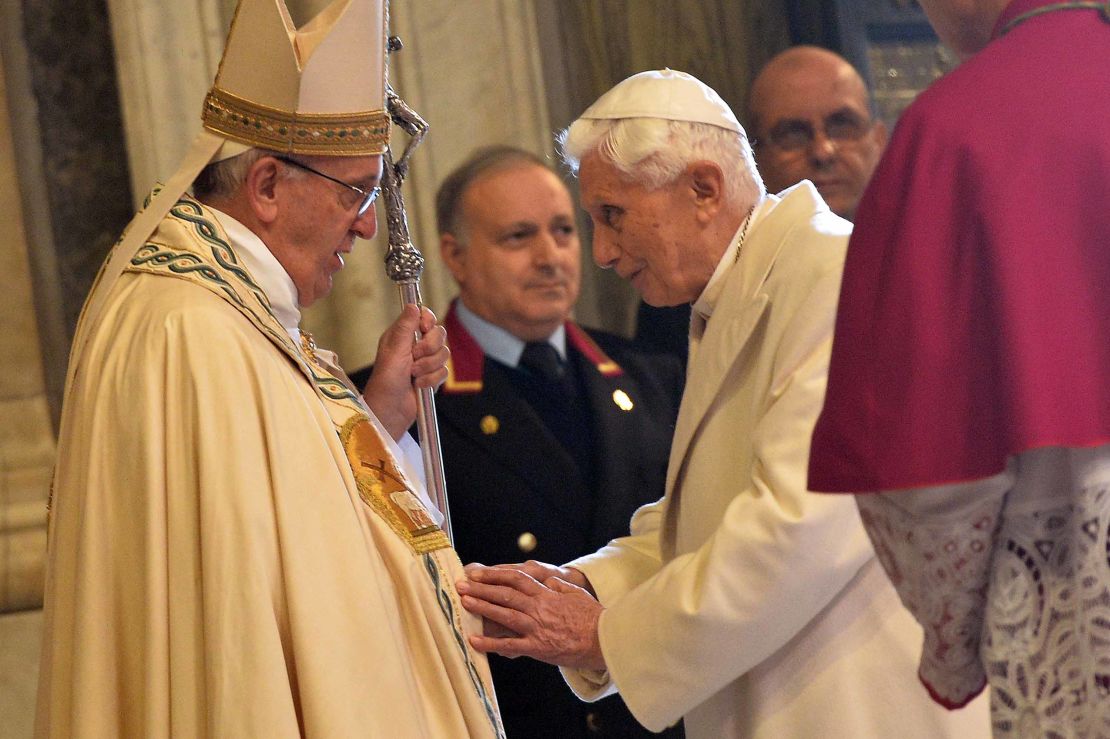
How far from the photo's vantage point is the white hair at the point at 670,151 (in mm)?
2873

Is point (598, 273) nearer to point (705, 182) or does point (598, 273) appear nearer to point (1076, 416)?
point (705, 182)

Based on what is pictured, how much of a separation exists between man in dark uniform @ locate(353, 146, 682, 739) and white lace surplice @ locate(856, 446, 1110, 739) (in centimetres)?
224

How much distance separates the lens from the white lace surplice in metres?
1.44

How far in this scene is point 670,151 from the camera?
9.43 feet

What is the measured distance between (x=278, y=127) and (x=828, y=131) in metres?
2.17

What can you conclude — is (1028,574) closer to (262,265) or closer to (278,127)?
(262,265)

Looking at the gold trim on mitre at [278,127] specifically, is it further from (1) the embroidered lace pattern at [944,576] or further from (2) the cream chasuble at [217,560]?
(1) the embroidered lace pattern at [944,576]

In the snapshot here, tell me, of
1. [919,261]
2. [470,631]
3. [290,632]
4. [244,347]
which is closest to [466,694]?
[470,631]

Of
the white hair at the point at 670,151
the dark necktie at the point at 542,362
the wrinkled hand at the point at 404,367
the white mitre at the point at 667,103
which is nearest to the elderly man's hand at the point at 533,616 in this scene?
the wrinkled hand at the point at 404,367

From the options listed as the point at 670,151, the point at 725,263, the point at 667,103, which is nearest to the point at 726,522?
the point at 725,263

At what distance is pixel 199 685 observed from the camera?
2.22 meters

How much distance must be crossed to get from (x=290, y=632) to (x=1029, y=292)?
132 centimetres

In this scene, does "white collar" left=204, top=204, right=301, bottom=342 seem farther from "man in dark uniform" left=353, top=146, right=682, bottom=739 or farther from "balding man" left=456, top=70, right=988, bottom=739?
"man in dark uniform" left=353, top=146, right=682, bottom=739

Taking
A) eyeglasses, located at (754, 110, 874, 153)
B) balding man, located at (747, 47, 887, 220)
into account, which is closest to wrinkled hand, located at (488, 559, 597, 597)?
balding man, located at (747, 47, 887, 220)
